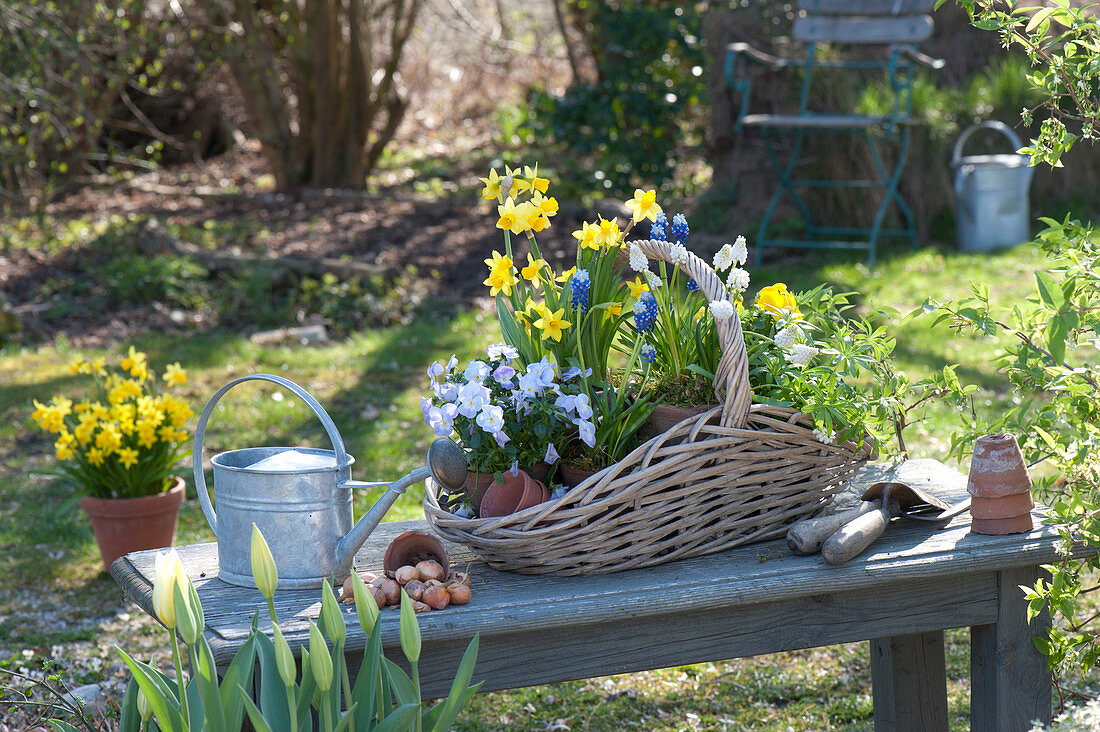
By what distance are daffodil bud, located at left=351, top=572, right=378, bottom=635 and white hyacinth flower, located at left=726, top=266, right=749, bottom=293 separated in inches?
35.1

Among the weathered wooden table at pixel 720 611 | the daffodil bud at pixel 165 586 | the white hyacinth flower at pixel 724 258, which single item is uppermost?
the white hyacinth flower at pixel 724 258

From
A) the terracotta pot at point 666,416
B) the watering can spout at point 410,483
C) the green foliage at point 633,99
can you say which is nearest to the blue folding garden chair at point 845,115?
the green foliage at point 633,99

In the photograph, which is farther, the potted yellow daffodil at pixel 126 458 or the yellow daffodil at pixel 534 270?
the potted yellow daffodil at pixel 126 458

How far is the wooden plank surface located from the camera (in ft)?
5.13

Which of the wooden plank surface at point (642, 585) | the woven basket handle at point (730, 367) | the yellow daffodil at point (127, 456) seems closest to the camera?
the wooden plank surface at point (642, 585)

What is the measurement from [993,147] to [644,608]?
6.84 m

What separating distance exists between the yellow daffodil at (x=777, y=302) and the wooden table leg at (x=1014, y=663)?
22.5 inches

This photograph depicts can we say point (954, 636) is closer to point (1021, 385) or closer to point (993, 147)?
point (1021, 385)

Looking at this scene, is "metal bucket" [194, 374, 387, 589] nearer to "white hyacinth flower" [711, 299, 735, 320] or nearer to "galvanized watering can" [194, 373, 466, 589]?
"galvanized watering can" [194, 373, 466, 589]

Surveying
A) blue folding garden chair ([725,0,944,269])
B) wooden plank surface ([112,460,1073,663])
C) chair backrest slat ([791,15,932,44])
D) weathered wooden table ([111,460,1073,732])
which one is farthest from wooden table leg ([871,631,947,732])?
chair backrest slat ([791,15,932,44])

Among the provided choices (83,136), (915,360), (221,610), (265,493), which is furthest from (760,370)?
(83,136)

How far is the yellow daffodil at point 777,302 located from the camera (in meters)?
1.86

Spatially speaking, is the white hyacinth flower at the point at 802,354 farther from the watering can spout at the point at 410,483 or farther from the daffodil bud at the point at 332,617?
the daffodil bud at the point at 332,617

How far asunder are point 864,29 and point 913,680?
207 inches
